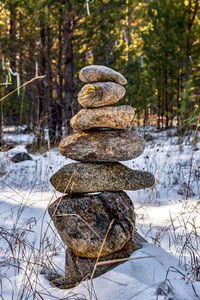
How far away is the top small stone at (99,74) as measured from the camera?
2582 mm

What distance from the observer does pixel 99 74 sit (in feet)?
8.55

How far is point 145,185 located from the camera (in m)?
2.49

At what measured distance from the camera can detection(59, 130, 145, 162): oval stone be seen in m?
2.46

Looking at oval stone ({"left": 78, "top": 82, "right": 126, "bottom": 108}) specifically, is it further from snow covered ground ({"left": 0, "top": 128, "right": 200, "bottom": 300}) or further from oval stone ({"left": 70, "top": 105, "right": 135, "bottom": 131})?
snow covered ground ({"left": 0, "top": 128, "right": 200, "bottom": 300})

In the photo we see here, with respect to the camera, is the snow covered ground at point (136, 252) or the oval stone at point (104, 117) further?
the oval stone at point (104, 117)

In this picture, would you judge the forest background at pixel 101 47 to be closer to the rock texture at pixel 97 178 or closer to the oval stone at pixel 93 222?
the rock texture at pixel 97 178

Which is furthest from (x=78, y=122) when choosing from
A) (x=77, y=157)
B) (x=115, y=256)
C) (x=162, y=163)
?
(x=162, y=163)

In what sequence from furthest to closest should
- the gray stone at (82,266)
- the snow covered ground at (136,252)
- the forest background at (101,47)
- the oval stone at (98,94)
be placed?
the forest background at (101,47)
the oval stone at (98,94)
the gray stone at (82,266)
the snow covered ground at (136,252)

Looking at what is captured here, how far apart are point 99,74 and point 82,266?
1678mm

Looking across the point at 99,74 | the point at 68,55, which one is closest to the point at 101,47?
the point at 68,55

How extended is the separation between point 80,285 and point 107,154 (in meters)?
1.07

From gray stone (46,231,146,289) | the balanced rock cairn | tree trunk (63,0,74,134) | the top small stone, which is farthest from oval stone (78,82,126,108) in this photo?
tree trunk (63,0,74,134)

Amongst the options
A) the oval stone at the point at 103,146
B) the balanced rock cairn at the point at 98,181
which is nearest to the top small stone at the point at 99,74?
the balanced rock cairn at the point at 98,181

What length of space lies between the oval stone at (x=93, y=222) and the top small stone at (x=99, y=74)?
1085mm
